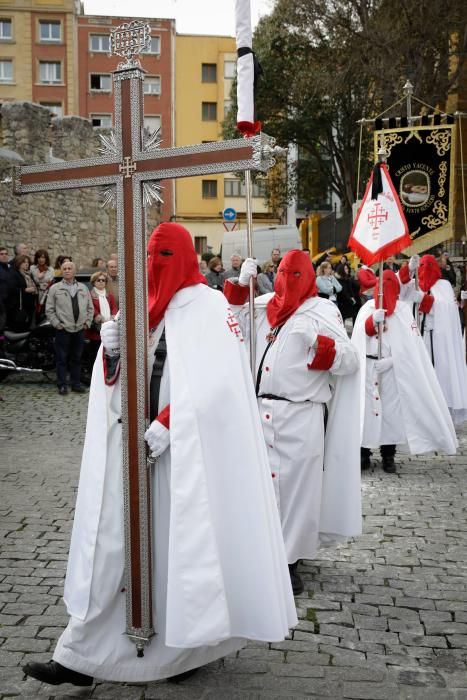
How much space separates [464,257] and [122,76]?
458 inches

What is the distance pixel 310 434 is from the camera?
17.1 ft

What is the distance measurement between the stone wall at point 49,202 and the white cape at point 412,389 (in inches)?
412

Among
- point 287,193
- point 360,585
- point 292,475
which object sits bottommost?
point 360,585

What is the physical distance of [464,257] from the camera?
14.4 metres

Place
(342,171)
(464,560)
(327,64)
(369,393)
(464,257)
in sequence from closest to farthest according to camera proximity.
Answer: (464,560) < (369,393) < (464,257) < (327,64) < (342,171)

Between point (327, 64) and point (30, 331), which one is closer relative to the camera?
point (30, 331)

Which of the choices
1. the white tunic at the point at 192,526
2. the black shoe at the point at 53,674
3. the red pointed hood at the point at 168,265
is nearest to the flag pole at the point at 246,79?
the red pointed hood at the point at 168,265

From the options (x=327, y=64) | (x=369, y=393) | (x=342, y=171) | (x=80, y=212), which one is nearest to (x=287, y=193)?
(x=342, y=171)

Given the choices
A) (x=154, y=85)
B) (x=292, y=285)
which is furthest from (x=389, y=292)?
(x=154, y=85)

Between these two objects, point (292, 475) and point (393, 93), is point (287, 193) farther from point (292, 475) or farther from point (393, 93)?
point (292, 475)

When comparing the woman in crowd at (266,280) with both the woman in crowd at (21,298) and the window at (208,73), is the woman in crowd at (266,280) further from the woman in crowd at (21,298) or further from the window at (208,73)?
the window at (208,73)

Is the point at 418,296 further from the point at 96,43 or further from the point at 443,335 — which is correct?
the point at 96,43

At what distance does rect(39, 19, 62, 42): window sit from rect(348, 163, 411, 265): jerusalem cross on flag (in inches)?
1858

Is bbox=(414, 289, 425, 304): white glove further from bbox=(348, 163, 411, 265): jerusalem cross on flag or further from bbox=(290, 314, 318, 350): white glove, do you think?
bbox=(290, 314, 318, 350): white glove
